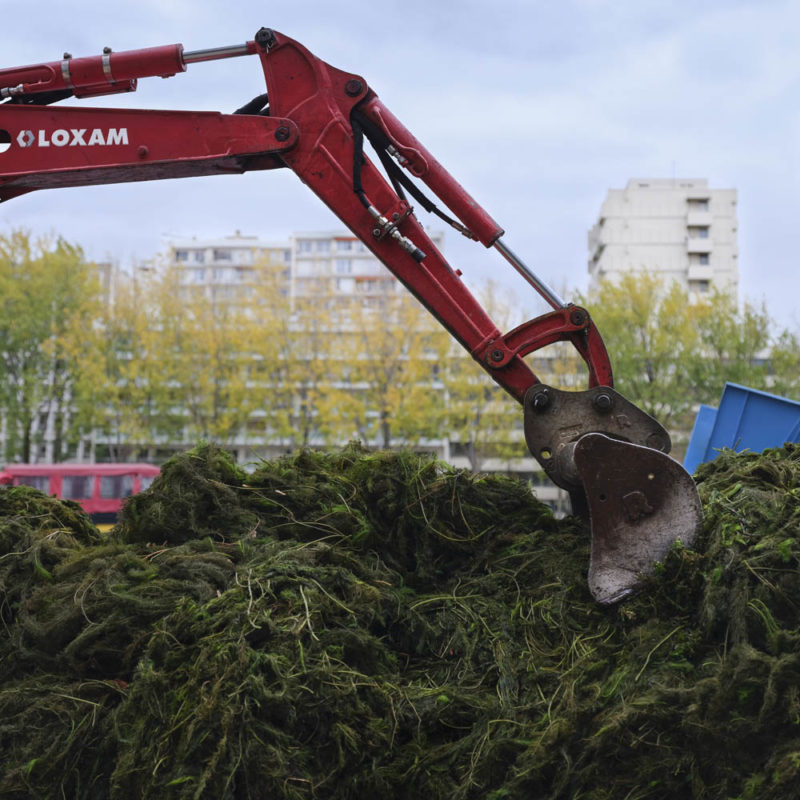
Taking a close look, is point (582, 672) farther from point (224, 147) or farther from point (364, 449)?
point (224, 147)

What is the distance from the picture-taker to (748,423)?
8.04m

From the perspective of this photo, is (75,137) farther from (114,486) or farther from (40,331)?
(40,331)

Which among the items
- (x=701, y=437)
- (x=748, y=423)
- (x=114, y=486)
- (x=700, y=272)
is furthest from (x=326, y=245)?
(x=748, y=423)

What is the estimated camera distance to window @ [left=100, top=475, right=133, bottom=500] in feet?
68.9

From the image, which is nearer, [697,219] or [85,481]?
[85,481]

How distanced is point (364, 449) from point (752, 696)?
277 cm

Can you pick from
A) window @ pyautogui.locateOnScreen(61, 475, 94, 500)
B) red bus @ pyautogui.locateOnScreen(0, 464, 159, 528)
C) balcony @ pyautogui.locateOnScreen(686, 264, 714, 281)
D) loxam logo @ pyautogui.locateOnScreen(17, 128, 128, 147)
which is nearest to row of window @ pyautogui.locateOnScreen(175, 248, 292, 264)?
balcony @ pyautogui.locateOnScreen(686, 264, 714, 281)

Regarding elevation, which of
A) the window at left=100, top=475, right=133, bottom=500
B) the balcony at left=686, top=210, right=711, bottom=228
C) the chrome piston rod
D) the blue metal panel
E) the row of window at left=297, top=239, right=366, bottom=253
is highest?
the row of window at left=297, top=239, right=366, bottom=253

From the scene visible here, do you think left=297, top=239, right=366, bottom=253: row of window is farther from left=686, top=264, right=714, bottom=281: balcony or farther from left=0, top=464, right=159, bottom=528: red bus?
left=0, top=464, right=159, bottom=528: red bus

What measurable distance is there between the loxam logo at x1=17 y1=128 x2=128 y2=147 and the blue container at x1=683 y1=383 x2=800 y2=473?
5041mm

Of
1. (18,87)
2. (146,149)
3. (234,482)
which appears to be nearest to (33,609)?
(234,482)

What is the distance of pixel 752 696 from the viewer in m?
3.40

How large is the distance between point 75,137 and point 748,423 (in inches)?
236

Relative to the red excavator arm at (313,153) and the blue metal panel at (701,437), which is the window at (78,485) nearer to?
the blue metal panel at (701,437)
